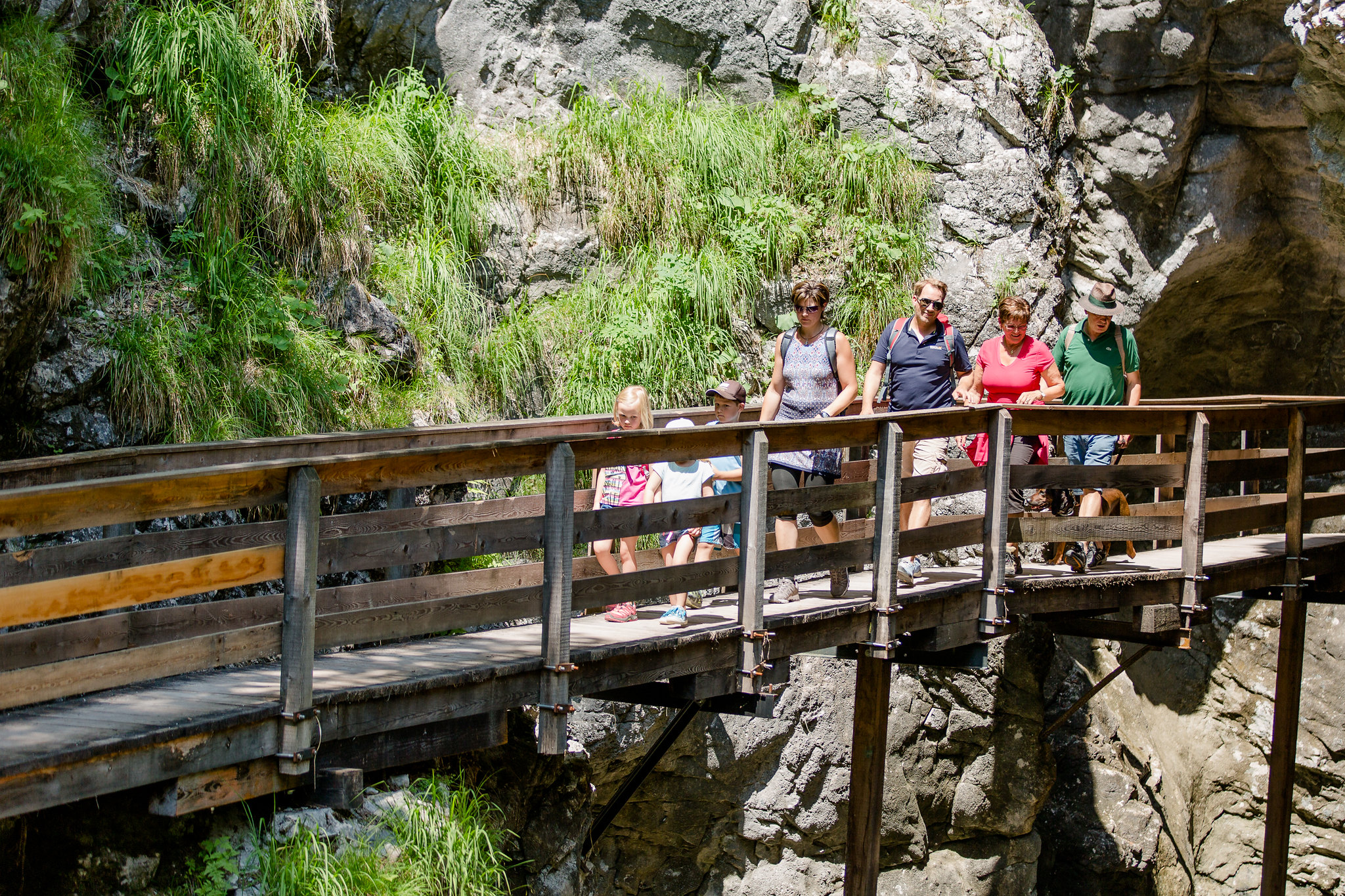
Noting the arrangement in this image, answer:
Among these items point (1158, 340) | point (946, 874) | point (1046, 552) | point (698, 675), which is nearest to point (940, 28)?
point (1158, 340)

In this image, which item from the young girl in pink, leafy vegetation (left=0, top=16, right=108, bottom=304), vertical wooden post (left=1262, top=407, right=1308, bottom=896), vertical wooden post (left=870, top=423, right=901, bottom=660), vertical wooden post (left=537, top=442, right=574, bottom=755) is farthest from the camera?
vertical wooden post (left=1262, top=407, right=1308, bottom=896)

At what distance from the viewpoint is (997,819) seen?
10.9 metres

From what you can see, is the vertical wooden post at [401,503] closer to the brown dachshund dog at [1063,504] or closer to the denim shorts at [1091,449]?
the brown dachshund dog at [1063,504]

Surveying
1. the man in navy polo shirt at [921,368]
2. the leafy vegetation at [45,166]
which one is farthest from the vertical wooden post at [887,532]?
the leafy vegetation at [45,166]

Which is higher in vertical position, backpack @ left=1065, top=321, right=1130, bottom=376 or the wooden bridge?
backpack @ left=1065, top=321, right=1130, bottom=376

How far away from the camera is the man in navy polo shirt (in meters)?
7.14

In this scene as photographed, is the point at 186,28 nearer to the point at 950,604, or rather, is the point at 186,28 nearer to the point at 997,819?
the point at 950,604

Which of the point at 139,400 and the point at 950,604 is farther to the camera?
the point at 139,400

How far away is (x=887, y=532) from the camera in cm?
620

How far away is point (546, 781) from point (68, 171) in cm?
444

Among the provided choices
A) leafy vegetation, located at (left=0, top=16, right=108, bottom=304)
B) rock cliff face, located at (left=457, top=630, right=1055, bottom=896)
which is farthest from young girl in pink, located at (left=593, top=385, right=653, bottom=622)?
leafy vegetation, located at (left=0, top=16, right=108, bottom=304)

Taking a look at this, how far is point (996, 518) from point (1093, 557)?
Result: 1436 millimetres

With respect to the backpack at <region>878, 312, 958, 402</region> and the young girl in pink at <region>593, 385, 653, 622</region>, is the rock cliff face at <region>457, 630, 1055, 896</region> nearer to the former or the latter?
the young girl in pink at <region>593, 385, 653, 622</region>

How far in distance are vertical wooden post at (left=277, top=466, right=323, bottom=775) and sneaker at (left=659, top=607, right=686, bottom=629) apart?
222cm
